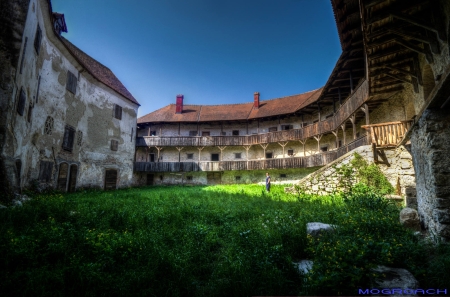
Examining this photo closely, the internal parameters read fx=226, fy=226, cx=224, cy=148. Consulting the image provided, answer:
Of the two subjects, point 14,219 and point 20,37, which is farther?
point 20,37

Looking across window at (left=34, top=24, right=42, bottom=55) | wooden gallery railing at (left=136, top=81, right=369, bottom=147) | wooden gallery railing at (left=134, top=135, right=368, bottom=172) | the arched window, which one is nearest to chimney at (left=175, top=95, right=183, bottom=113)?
wooden gallery railing at (left=136, top=81, right=369, bottom=147)

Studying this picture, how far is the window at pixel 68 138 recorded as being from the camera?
15164 mm

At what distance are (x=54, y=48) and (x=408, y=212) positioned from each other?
60.9 ft

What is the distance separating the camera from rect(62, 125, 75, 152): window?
1516cm

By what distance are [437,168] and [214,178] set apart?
23385mm

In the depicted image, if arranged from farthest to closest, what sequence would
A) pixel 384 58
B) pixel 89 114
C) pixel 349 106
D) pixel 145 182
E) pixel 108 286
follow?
pixel 145 182, pixel 89 114, pixel 349 106, pixel 384 58, pixel 108 286

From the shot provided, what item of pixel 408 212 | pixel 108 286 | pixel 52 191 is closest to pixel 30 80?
pixel 52 191

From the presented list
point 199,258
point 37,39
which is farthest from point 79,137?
point 199,258

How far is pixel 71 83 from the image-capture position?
51.5 feet

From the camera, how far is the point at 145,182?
27.3 meters

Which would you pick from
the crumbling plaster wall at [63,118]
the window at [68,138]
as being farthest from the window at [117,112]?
the window at [68,138]

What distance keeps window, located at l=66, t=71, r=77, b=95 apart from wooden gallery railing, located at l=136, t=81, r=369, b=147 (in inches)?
462

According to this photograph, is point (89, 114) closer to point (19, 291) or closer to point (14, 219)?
point (14, 219)

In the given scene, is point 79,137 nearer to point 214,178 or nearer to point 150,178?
point 150,178
